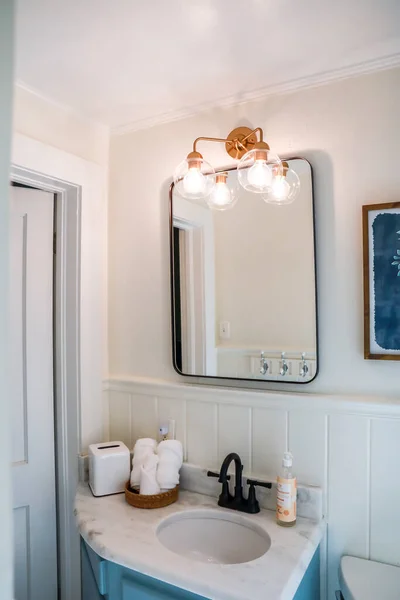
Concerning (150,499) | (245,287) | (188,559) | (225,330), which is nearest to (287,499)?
(188,559)

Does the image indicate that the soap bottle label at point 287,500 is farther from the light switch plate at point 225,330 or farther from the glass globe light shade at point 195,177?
the glass globe light shade at point 195,177

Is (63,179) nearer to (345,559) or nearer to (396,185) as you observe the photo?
(396,185)

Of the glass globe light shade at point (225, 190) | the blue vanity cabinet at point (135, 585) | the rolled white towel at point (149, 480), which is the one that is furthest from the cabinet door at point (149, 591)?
the glass globe light shade at point (225, 190)

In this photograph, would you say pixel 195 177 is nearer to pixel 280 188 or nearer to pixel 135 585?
pixel 280 188

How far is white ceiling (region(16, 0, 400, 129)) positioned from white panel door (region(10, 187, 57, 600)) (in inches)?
20.7

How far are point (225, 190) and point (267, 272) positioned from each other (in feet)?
1.16

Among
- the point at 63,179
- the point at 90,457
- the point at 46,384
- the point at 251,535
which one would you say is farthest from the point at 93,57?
the point at 251,535

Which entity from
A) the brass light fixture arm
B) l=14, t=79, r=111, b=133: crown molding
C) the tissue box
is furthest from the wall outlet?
l=14, t=79, r=111, b=133: crown molding

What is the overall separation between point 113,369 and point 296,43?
4.72 ft

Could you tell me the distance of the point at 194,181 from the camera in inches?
66.4

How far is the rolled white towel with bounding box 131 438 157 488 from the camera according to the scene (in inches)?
65.1

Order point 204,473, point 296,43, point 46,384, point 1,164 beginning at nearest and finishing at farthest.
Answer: point 1,164, point 296,43, point 204,473, point 46,384

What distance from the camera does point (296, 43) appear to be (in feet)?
4.61

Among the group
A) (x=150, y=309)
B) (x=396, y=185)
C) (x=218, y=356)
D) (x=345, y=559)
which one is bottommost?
(x=345, y=559)
